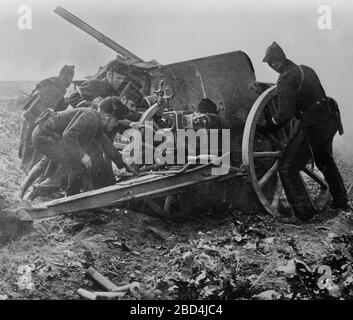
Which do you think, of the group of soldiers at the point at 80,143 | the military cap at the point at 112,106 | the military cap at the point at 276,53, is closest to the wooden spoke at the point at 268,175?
the military cap at the point at 276,53

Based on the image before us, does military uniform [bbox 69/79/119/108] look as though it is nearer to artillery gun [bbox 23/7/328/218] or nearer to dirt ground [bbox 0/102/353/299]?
artillery gun [bbox 23/7/328/218]

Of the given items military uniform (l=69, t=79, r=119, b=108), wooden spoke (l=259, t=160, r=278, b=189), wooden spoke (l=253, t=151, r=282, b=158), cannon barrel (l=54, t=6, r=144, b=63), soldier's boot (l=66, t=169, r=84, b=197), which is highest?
cannon barrel (l=54, t=6, r=144, b=63)

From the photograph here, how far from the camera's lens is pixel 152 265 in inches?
142

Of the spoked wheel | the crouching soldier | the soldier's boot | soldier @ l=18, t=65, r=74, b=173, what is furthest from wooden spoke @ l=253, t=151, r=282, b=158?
soldier @ l=18, t=65, r=74, b=173

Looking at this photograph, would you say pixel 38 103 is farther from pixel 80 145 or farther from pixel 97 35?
pixel 97 35

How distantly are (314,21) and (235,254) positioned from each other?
2.49m

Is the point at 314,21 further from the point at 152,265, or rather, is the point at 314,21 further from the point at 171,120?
the point at 152,265

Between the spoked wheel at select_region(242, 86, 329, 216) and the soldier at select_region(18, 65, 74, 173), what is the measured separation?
129 inches

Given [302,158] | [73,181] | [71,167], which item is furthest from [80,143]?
[302,158]

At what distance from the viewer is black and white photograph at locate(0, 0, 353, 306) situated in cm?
313

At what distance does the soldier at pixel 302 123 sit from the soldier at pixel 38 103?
337 cm

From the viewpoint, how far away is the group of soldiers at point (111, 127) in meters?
4.22

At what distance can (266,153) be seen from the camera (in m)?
4.37

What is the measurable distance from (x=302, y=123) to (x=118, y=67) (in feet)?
10.9
